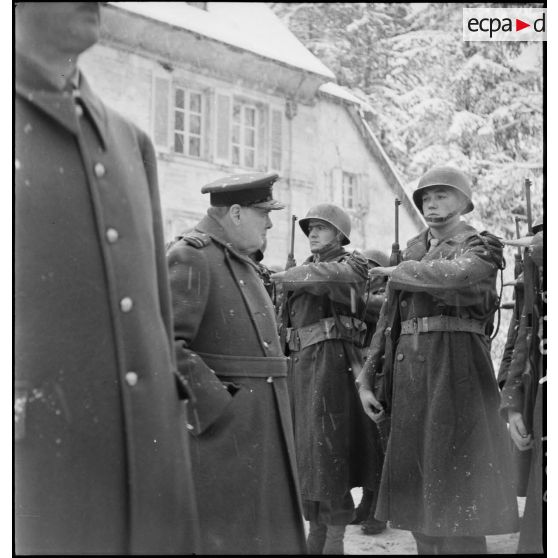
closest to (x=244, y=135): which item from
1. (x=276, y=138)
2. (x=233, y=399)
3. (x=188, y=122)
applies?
(x=276, y=138)

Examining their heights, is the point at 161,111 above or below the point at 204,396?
above

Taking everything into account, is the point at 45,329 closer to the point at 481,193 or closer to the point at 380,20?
the point at 380,20

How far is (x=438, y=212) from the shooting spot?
4.87 metres

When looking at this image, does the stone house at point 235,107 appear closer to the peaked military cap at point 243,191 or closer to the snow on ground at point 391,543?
the peaked military cap at point 243,191

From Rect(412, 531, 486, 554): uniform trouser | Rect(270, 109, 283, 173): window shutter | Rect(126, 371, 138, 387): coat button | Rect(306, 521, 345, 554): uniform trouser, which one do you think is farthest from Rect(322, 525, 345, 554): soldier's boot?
Rect(126, 371, 138, 387): coat button

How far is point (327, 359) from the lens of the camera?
19.2 ft

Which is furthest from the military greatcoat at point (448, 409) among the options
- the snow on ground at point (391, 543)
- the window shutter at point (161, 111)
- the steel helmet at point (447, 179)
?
the window shutter at point (161, 111)

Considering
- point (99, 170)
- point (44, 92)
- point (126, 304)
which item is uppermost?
point (44, 92)

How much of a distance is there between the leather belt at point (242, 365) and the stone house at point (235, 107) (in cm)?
82

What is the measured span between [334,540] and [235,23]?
3001 millimetres

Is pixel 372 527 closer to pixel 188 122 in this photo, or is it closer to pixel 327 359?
pixel 327 359

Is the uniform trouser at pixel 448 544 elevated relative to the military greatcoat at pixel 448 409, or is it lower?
lower

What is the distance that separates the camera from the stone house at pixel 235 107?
10.8 feet

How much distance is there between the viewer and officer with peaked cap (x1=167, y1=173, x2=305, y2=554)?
329 cm
